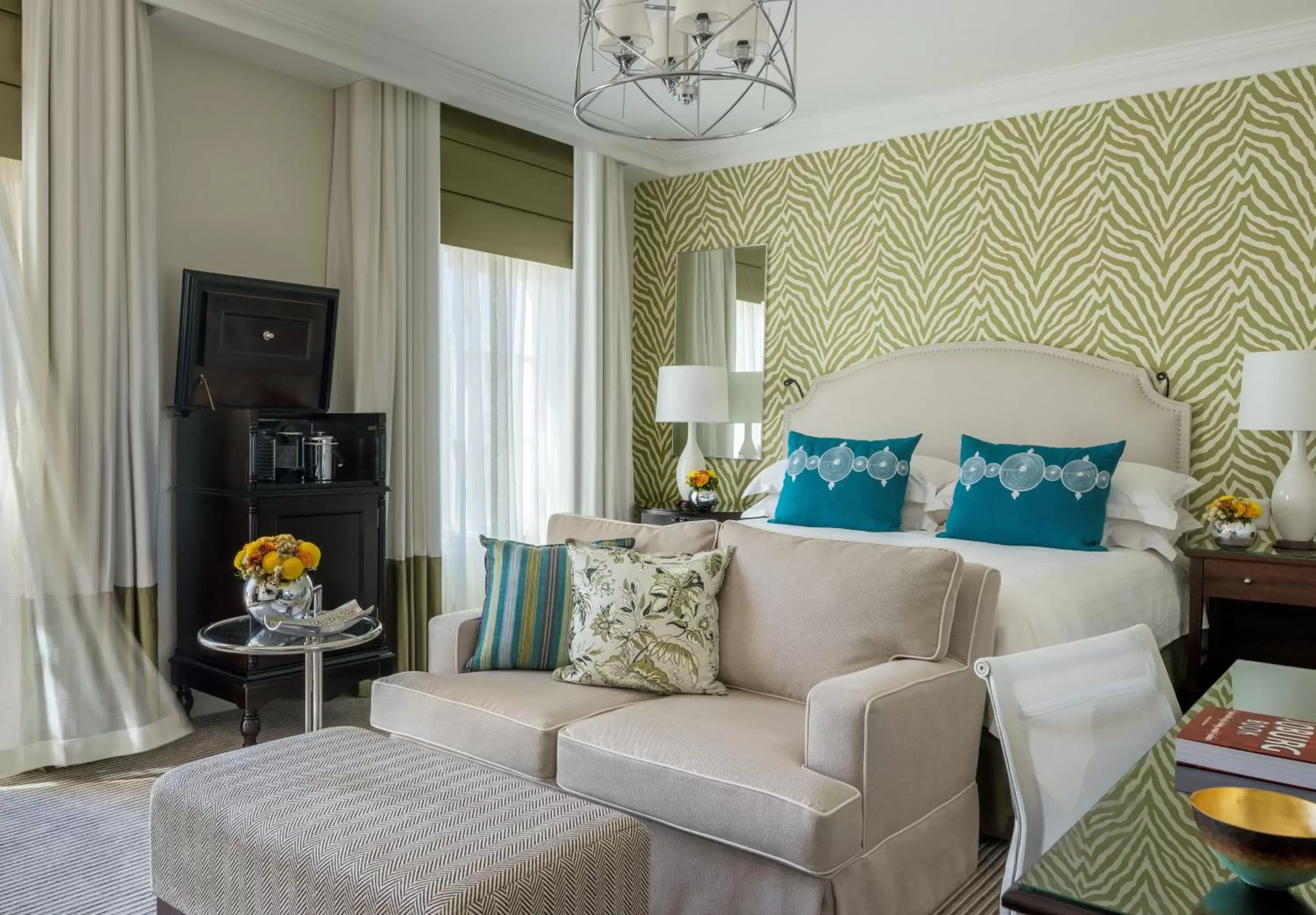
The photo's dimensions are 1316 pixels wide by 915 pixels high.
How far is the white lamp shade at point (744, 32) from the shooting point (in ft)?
7.85

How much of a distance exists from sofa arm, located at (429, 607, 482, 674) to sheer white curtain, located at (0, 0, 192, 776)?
4.03 ft

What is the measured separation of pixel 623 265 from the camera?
18.2 ft

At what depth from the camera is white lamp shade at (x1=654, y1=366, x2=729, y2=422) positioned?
16.7 feet

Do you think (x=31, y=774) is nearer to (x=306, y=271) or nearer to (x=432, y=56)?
(x=306, y=271)

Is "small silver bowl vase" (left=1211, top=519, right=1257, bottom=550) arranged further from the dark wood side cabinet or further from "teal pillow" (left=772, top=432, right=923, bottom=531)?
the dark wood side cabinet

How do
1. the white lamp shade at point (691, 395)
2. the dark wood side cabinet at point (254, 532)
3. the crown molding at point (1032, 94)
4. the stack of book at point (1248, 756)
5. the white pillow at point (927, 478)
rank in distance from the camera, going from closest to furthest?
1. the stack of book at point (1248, 756)
2. the dark wood side cabinet at point (254, 532)
3. the crown molding at point (1032, 94)
4. the white pillow at point (927, 478)
5. the white lamp shade at point (691, 395)

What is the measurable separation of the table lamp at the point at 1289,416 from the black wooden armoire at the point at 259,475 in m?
3.24

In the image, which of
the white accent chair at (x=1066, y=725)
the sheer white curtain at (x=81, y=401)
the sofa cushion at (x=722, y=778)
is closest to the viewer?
the white accent chair at (x=1066, y=725)

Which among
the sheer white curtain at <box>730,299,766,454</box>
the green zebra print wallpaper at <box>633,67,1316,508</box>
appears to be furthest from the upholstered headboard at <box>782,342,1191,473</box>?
the sheer white curtain at <box>730,299,766,454</box>

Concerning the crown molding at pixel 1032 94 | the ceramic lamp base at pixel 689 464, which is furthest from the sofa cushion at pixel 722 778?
the crown molding at pixel 1032 94

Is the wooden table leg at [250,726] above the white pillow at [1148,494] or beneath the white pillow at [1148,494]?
beneath

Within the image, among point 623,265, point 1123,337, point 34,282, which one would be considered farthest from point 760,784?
point 623,265

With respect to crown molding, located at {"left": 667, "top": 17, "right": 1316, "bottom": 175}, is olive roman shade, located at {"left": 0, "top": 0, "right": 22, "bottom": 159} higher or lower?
lower

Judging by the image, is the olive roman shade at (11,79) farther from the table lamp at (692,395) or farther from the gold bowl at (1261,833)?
the gold bowl at (1261,833)
